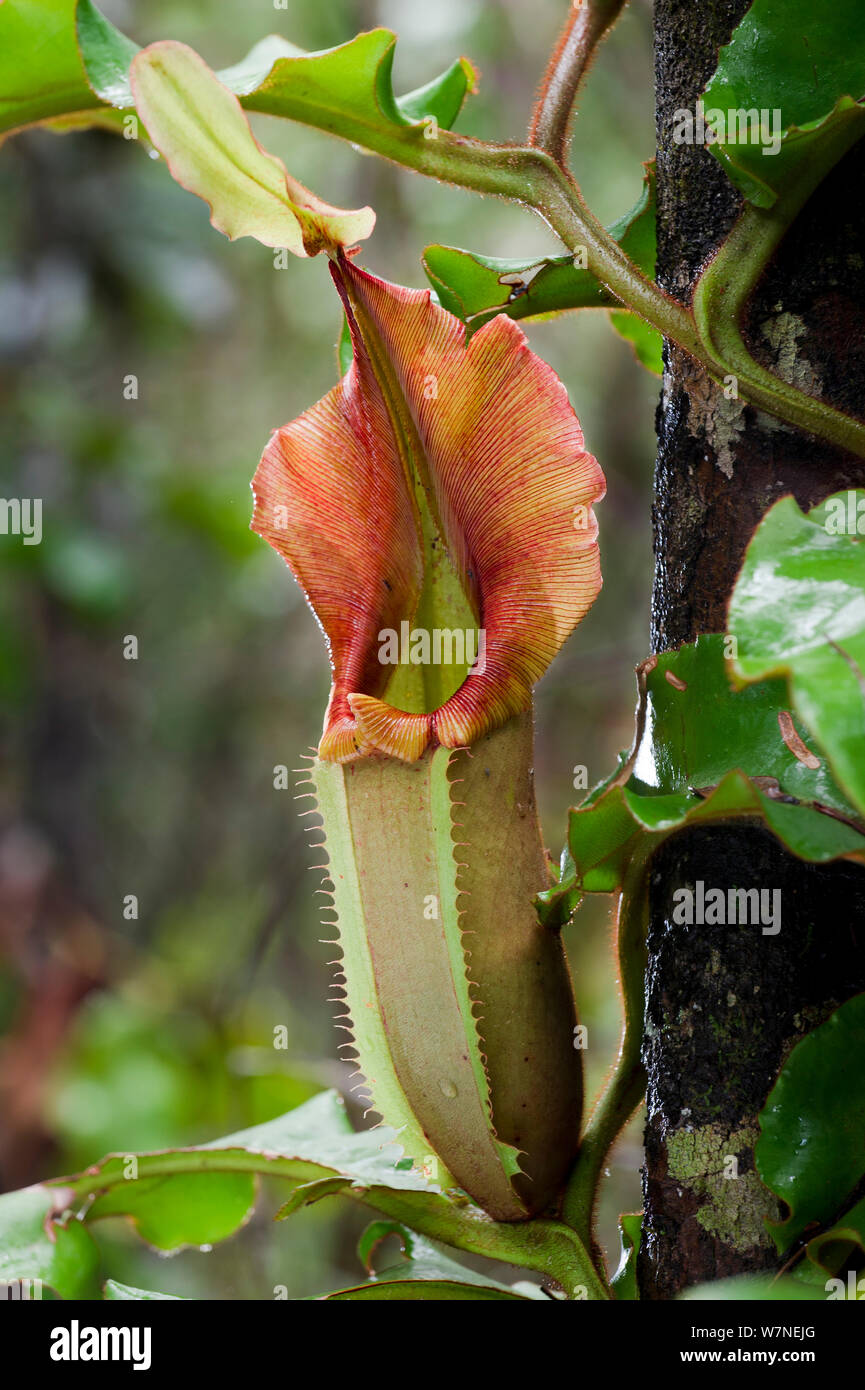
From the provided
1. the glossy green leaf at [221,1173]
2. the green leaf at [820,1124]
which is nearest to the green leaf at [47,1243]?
the glossy green leaf at [221,1173]

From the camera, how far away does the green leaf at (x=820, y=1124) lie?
21.2 inches

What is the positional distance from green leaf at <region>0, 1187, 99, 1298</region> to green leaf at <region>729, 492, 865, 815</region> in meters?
0.58

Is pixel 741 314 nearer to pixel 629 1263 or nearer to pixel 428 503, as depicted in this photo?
pixel 428 503

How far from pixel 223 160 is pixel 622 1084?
1.68 feet

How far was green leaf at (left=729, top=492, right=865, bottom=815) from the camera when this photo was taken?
350 mm

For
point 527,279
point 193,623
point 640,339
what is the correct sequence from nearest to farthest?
point 527,279 < point 640,339 < point 193,623

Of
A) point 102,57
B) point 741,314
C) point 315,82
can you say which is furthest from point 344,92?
point 741,314

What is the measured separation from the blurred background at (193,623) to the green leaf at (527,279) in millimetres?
1063

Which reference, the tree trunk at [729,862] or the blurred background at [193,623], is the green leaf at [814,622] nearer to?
the tree trunk at [729,862]

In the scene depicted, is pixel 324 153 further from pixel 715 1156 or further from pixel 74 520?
pixel 715 1156

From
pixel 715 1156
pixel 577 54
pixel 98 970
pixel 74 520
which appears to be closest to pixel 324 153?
pixel 74 520

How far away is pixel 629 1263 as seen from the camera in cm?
65

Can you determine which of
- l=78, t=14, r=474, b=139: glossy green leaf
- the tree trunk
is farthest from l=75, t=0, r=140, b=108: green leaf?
the tree trunk

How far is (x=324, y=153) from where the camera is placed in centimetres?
395
